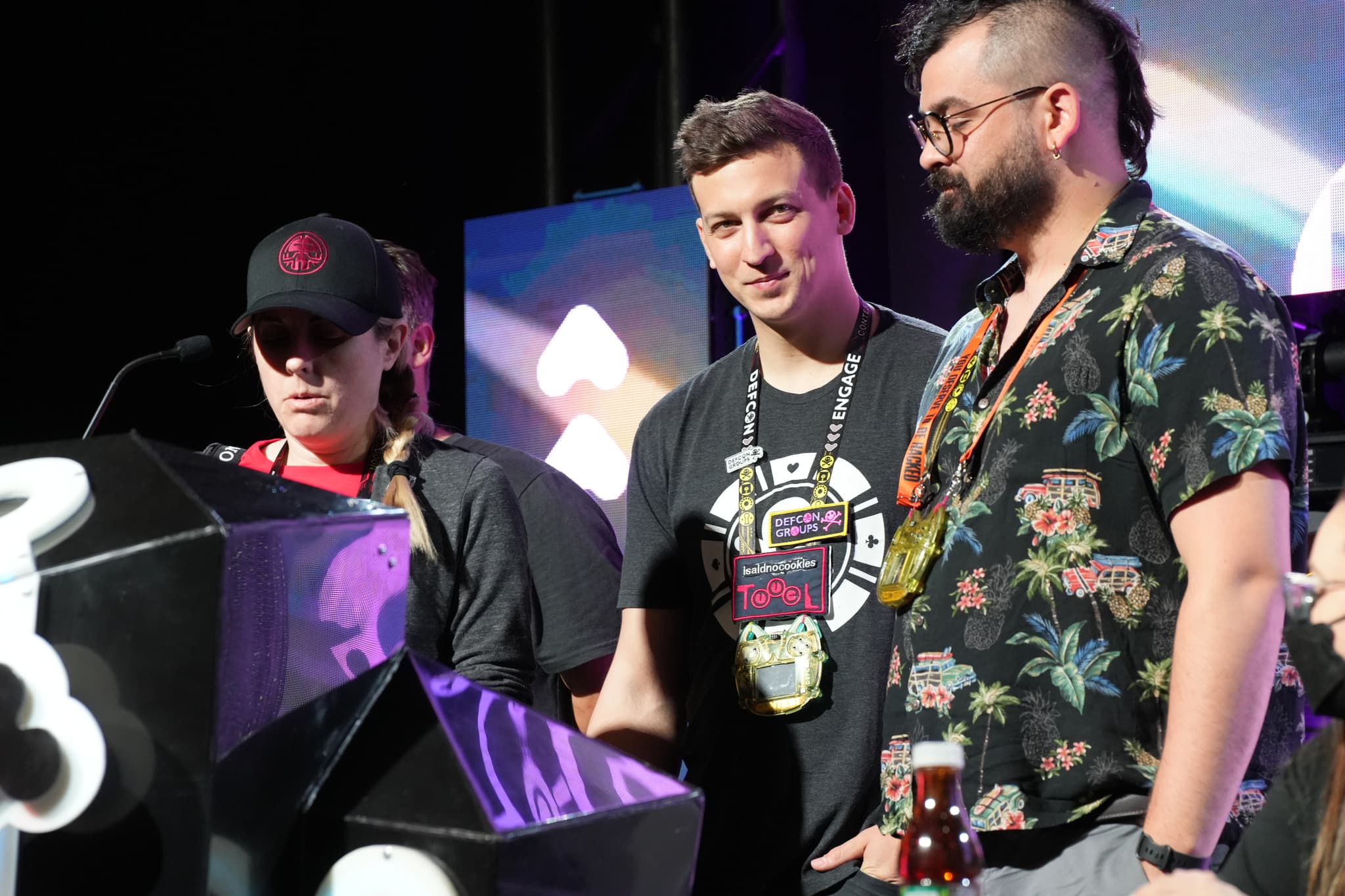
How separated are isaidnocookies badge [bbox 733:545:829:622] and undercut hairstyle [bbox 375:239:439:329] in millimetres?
827

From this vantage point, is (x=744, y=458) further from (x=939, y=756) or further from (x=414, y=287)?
(x=939, y=756)

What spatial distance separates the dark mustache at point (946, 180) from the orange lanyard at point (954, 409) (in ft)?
0.55

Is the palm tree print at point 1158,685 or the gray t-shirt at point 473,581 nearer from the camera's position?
the palm tree print at point 1158,685

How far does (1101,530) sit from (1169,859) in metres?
0.34

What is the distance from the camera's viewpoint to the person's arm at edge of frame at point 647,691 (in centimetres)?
205

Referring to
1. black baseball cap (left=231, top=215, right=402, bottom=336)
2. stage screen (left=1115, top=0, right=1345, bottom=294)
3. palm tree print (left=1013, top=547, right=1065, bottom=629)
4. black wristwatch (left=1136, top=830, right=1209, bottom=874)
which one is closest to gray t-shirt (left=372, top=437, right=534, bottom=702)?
black baseball cap (left=231, top=215, right=402, bottom=336)

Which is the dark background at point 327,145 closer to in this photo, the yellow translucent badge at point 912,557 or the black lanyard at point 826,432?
the black lanyard at point 826,432

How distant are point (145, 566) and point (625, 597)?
1159mm

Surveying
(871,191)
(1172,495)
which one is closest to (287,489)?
(1172,495)

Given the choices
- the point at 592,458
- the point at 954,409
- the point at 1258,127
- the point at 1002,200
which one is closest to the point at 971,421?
the point at 954,409

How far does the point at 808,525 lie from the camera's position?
1930mm

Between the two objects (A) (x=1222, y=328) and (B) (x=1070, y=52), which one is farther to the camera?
(B) (x=1070, y=52)

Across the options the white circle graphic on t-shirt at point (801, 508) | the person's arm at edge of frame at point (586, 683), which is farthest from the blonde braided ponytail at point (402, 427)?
the person's arm at edge of frame at point (586, 683)

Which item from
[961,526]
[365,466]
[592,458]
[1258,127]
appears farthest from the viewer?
[592,458]
